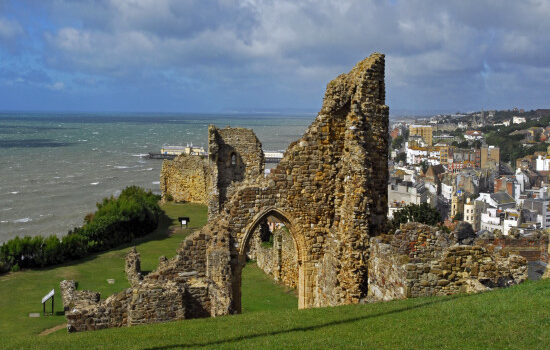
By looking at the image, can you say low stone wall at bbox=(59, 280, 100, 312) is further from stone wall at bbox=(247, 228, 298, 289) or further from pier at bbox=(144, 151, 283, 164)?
pier at bbox=(144, 151, 283, 164)

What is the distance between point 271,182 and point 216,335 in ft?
16.0

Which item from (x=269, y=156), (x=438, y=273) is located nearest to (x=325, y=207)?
(x=438, y=273)

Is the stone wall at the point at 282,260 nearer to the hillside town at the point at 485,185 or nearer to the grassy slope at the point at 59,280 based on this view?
the grassy slope at the point at 59,280

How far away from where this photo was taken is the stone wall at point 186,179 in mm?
40938

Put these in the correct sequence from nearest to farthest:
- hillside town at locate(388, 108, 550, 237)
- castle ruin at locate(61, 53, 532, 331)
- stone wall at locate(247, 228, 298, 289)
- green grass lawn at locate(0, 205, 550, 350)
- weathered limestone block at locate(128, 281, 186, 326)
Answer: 1. green grass lawn at locate(0, 205, 550, 350)
2. weathered limestone block at locate(128, 281, 186, 326)
3. castle ruin at locate(61, 53, 532, 331)
4. stone wall at locate(247, 228, 298, 289)
5. hillside town at locate(388, 108, 550, 237)

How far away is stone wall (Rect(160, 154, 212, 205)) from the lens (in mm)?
40938

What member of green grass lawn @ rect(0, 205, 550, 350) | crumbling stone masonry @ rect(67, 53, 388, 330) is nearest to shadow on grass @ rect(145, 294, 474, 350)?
green grass lawn @ rect(0, 205, 550, 350)

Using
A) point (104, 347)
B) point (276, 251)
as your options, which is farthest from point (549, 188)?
point (104, 347)

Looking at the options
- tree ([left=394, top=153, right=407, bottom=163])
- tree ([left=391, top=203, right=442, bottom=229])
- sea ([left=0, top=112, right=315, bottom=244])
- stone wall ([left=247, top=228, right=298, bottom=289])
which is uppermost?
stone wall ([left=247, top=228, right=298, bottom=289])

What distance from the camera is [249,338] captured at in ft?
27.7

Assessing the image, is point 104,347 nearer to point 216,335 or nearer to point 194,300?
point 216,335

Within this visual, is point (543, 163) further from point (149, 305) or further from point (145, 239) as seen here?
point (149, 305)

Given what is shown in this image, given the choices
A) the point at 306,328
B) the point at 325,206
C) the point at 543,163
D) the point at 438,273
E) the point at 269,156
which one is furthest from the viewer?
the point at 543,163

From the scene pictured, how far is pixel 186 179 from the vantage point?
4169cm
